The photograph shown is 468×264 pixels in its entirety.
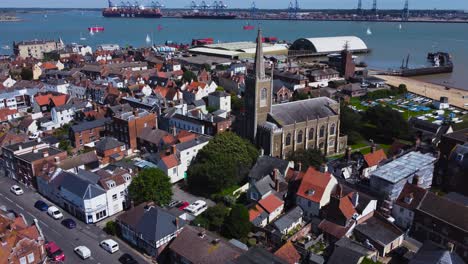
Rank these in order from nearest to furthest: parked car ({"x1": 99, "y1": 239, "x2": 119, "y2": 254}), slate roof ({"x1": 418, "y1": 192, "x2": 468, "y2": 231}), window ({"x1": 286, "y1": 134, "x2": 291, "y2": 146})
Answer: slate roof ({"x1": 418, "y1": 192, "x2": 468, "y2": 231}) < parked car ({"x1": 99, "y1": 239, "x2": 119, "y2": 254}) < window ({"x1": 286, "y1": 134, "x2": 291, "y2": 146})

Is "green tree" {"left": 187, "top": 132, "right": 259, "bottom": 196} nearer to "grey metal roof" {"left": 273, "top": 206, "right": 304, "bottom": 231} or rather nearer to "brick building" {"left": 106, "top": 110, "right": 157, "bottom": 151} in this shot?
"grey metal roof" {"left": 273, "top": 206, "right": 304, "bottom": 231}

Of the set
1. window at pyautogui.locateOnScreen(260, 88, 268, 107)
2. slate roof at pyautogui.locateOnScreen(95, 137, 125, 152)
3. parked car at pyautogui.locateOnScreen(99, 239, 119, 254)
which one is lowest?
parked car at pyautogui.locateOnScreen(99, 239, 119, 254)

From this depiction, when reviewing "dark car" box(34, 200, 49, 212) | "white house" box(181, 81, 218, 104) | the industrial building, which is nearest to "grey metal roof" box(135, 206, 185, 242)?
"dark car" box(34, 200, 49, 212)

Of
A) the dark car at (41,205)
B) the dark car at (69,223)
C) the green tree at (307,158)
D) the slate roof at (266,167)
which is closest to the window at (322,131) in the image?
the green tree at (307,158)

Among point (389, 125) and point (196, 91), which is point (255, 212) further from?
point (196, 91)

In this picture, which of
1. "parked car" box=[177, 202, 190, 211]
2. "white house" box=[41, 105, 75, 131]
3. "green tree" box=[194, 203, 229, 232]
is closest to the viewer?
"green tree" box=[194, 203, 229, 232]

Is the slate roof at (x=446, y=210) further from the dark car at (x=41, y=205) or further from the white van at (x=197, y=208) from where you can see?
the dark car at (x=41, y=205)

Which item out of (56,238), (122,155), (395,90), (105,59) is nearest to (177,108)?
(122,155)
